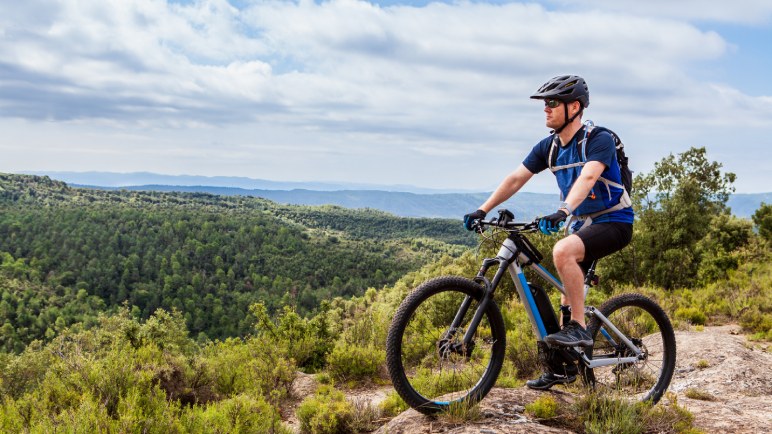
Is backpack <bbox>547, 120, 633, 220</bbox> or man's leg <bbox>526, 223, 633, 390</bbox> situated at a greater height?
backpack <bbox>547, 120, 633, 220</bbox>

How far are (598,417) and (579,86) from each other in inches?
110

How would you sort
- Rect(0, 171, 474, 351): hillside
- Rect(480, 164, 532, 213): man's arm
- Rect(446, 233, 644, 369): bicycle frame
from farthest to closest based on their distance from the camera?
Rect(0, 171, 474, 351): hillside, Rect(480, 164, 532, 213): man's arm, Rect(446, 233, 644, 369): bicycle frame

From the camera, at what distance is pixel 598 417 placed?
12.9 feet

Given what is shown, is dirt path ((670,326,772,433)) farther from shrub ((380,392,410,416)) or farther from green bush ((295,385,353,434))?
green bush ((295,385,353,434))

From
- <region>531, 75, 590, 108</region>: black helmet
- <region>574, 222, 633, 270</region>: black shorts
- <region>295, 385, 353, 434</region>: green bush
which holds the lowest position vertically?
<region>295, 385, 353, 434</region>: green bush

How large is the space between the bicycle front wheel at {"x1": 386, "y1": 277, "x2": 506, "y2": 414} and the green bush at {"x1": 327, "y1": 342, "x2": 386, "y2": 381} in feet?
13.9

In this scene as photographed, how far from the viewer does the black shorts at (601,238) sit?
4.04 metres

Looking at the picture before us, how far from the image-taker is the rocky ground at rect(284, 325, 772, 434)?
3.78 meters

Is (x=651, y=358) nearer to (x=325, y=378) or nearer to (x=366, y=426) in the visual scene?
(x=366, y=426)

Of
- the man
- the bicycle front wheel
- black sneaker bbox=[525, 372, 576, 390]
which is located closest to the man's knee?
the man

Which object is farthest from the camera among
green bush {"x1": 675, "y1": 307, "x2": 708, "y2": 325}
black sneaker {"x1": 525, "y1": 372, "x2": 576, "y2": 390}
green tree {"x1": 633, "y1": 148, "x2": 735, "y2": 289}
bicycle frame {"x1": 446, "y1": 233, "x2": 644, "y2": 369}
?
green tree {"x1": 633, "y1": 148, "x2": 735, "y2": 289}

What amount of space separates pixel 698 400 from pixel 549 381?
2190mm

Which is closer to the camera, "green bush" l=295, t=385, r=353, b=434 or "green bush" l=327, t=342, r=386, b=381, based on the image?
"green bush" l=295, t=385, r=353, b=434

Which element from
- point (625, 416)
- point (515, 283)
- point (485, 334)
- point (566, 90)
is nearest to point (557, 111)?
point (566, 90)
